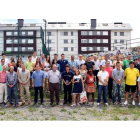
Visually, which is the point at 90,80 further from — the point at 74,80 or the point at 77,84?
→ the point at 74,80

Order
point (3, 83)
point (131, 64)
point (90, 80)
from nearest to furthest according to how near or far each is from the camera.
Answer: point (131, 64) < point (90, 80) < point (3, 83)

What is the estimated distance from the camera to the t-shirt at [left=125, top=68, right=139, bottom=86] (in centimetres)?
1026

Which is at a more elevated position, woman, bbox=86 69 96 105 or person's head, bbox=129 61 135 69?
person's head, bbox=129 61 135 69

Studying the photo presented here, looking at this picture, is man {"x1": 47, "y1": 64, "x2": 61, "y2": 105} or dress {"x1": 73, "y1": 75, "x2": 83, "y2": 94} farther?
man {"x1": 47, "y1": 64, "x2": 61, "y2": 105}

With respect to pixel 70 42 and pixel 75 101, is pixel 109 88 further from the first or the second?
pixel 70 42

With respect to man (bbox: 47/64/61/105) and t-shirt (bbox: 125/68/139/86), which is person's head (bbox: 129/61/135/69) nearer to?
t-shirt (bbox: 125/68/139/86)

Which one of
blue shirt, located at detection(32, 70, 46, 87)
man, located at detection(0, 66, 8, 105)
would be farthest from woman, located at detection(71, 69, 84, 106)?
man, located at detection(0, 66, 8, 105)

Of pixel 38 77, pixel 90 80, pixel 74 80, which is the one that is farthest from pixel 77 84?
pixel 38 77

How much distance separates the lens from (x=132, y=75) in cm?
1026

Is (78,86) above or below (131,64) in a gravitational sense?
below

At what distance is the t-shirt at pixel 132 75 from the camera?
33.7 feet

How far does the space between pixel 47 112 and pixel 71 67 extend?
282 centimetres

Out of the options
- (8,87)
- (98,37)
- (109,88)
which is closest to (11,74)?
(8,87)

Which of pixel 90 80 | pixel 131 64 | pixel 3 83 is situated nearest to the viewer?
pixel 131 64
